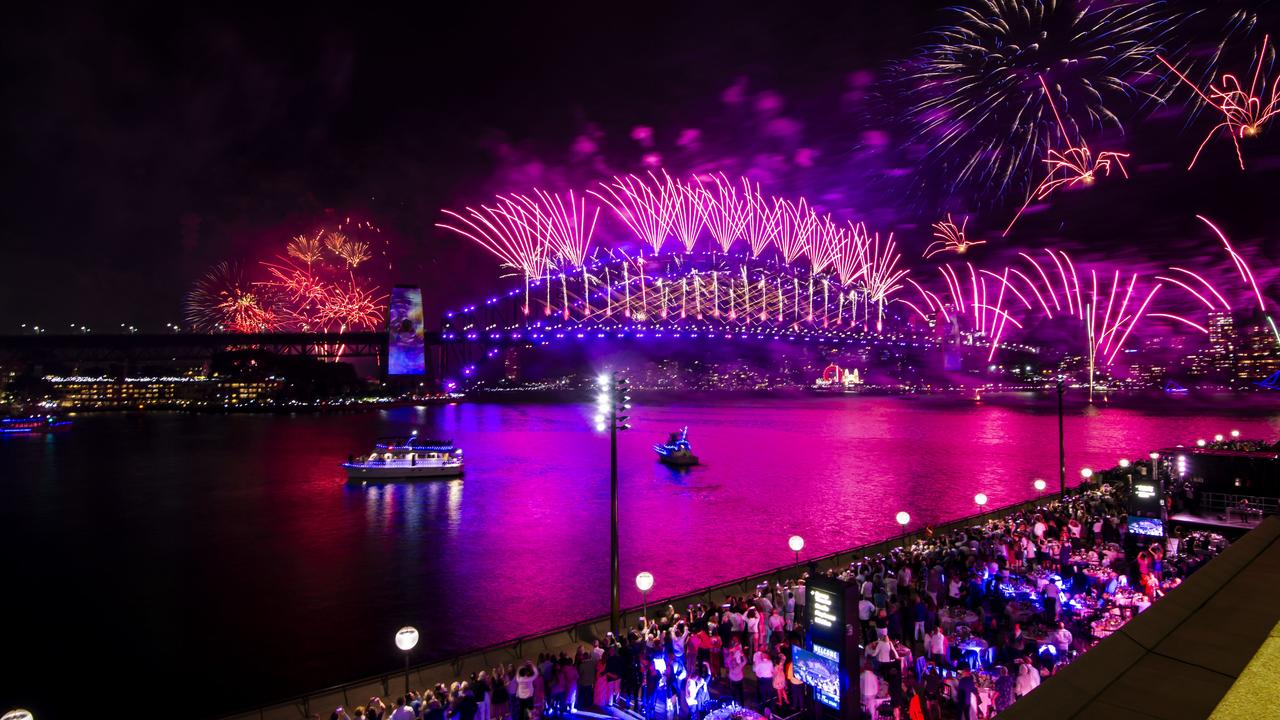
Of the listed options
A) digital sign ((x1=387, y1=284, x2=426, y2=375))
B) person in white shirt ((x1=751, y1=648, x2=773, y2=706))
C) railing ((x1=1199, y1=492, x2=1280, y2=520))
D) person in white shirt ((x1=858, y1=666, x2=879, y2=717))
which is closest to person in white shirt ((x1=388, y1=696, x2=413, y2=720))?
person in white shirt ((x1=751, y1=648, x2=773, y2=706))

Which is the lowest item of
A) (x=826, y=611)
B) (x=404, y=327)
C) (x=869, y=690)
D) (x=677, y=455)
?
(x=677, y=455)

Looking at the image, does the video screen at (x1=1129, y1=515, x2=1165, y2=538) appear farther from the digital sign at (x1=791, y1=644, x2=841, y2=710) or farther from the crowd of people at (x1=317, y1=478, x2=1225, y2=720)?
the digital sign at (x1=791, y1=644, x2=841, y2=710)

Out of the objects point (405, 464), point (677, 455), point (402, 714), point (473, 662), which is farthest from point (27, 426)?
point (402, 714)

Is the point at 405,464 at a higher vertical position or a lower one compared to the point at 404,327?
lower

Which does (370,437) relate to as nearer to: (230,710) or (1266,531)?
(230,710)

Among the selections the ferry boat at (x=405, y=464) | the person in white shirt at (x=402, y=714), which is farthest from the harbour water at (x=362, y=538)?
the person in white shirt at (x=402, y=714)

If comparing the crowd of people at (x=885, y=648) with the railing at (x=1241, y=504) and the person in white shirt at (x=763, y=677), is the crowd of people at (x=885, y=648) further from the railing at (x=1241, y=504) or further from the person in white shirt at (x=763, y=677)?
the railing at (x=1241, y=504)

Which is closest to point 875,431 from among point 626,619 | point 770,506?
point 770,506

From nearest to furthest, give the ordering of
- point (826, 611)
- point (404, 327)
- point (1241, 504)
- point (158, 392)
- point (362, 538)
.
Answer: point (826, 611) → point (1241, 504) → point (362, 538) → point (404, 327) → point (158, 392)

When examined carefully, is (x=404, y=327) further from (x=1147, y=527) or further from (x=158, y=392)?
(x=1147, y=527)
